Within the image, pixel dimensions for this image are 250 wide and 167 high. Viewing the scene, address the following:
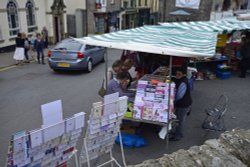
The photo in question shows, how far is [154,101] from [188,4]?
2374 centimetres

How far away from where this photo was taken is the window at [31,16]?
792 inches

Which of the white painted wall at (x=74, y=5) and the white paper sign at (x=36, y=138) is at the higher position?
the white painted wall at (x=74, y=5)

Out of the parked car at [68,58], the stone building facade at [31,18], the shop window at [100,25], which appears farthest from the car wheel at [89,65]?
the shop window at [100,25]

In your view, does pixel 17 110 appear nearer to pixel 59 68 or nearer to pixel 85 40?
pixel 85 40

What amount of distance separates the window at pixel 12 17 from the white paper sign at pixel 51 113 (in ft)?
55.0

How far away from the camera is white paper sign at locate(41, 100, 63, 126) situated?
319cm

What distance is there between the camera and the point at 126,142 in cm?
598

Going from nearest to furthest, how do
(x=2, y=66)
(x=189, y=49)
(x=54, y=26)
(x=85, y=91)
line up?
(x=189, y=49)
(x=85, y=91)
(x=2, y=66)
(x=54, y=26)

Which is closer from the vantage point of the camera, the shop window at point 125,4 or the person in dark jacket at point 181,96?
the person in dark jacket at point 181,96

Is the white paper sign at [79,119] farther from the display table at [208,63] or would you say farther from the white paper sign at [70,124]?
the display table at [208,63]

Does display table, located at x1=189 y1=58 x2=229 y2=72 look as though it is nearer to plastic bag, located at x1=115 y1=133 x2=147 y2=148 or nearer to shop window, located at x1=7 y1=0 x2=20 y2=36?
plastic bag, located at x1=115 y1=133 x2=147 y2=148

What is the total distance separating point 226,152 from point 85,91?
7.52 m

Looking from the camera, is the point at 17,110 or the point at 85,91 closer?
the point at 17,110

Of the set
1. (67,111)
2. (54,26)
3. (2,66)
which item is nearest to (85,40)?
(67,111)
